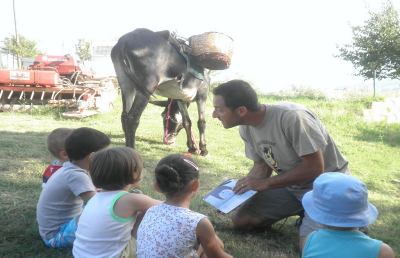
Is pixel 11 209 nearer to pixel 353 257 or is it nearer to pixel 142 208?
pixel 142 208

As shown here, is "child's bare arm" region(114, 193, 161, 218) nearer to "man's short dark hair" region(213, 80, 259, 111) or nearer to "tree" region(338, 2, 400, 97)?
"man's short dark hair" region(213, 80, 259, 111)

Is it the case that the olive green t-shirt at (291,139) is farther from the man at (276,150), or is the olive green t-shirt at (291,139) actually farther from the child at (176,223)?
the child at (176,223)

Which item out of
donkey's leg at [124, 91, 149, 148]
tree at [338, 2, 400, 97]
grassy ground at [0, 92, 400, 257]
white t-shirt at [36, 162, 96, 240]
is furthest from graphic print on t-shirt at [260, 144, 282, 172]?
tree at [338, 2, 400, 97]

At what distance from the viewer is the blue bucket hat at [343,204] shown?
6.66 feet

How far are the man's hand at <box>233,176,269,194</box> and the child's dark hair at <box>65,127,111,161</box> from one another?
1061 mm

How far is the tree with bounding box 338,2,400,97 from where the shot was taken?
2145 centimetres

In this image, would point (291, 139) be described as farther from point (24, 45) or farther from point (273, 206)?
point (24, 45)

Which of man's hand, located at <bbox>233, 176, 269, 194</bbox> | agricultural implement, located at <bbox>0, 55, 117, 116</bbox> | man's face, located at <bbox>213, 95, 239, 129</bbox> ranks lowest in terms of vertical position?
agricultural implement, located at <bbox>0, 55, 117, 116</bbox>

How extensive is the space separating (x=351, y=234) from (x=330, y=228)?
9 cm

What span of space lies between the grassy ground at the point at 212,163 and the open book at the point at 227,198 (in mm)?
306

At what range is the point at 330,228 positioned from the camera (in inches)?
83.1

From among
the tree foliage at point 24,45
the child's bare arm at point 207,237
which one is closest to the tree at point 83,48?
the tree foliage at point 24,45

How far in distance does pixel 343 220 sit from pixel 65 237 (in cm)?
194

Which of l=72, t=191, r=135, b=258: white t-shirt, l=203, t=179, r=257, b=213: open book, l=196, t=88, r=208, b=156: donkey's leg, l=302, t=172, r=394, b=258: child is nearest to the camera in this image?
l=302, t=172, r=394, b=258: child
